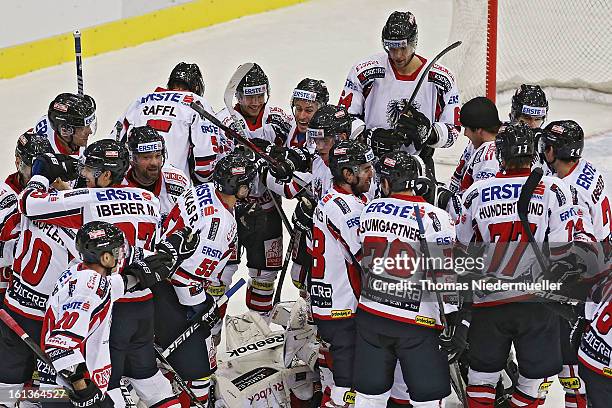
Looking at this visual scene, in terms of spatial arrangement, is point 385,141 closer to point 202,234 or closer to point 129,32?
point 202,234

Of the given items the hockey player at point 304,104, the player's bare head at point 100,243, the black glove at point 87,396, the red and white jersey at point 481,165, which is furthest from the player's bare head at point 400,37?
the black glove at point 87,396

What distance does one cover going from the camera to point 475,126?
5.79m

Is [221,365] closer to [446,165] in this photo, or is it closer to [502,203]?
[502,203]

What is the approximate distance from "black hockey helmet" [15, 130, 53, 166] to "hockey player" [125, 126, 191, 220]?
0.37 m

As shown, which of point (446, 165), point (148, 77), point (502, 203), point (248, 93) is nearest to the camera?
point (502, 203)

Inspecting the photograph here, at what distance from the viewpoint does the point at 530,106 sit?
228 inches

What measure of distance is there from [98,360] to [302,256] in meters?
1.85

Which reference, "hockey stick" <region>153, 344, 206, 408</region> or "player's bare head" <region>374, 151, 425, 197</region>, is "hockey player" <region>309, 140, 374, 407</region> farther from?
"hockey stick" <region>153, 344, 206, 408</region>

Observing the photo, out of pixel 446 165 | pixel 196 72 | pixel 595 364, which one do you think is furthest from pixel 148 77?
pixel 595 364

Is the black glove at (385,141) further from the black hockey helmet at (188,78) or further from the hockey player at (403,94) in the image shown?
the black hockey helmet at (188,78)

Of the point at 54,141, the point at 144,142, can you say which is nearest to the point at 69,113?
the point at 54,141

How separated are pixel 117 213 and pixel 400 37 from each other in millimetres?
2068

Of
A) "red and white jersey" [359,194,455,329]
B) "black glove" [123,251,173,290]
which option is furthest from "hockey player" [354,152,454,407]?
"black glove" [123,251,173,290]

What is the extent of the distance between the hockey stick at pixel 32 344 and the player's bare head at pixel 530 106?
8.67 feet
